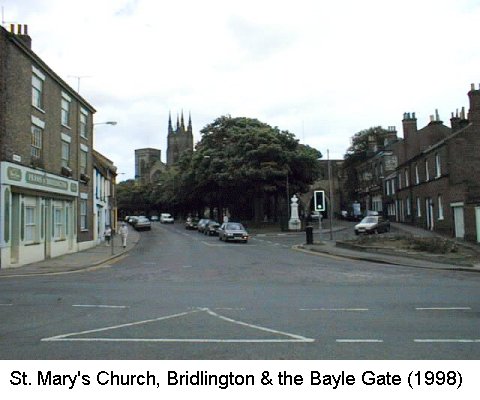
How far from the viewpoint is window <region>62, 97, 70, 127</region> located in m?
27.1

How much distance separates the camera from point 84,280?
1508 cm

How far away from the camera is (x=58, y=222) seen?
26.4 metres

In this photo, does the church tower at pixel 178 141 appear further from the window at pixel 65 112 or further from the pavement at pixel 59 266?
the pavement at pixel 59 266

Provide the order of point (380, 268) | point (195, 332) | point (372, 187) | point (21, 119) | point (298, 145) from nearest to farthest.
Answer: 1. point (195, 332)
2. point (380, 268)
3. point (21, 119)
4. point (298, 145)
5. point (372, 187)

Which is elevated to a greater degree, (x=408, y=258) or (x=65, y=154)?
(x=65, y=154)

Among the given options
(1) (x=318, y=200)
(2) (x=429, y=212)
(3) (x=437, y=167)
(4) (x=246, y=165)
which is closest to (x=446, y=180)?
(3) (x=437, y=167)

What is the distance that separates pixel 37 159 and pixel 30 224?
10.4 ft

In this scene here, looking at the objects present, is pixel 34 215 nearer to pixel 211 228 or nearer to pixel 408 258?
pixel 408 258

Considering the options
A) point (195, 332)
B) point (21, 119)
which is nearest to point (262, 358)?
point (195, 332)

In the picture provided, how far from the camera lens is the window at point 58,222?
25572 mm

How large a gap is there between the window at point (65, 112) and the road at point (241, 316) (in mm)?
13442

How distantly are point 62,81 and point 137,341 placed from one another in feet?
73.7

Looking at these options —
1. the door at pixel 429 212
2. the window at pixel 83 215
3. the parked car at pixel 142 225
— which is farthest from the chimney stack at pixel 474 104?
the parked car at pixel 142 225
